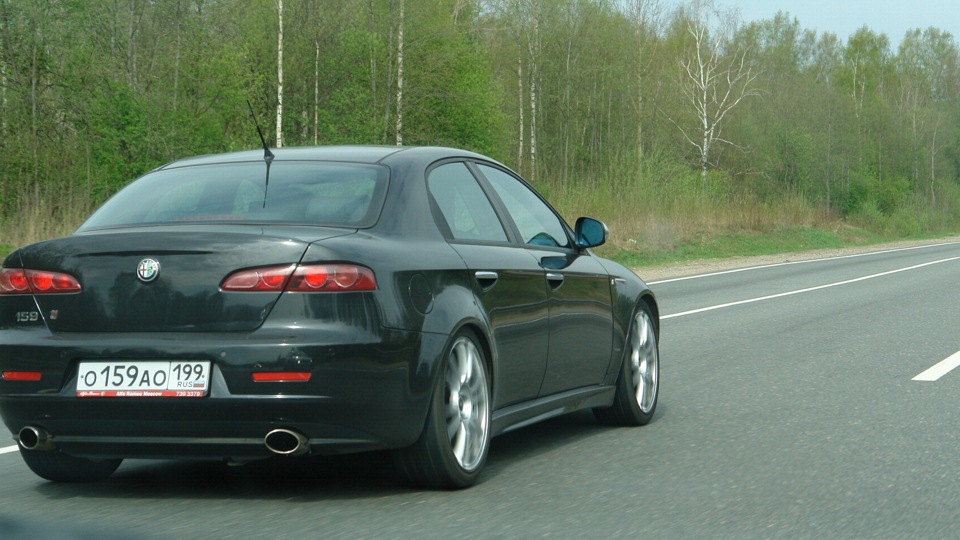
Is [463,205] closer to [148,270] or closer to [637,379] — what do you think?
[148,270]

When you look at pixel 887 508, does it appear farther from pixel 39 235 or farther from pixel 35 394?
pixel 39 235

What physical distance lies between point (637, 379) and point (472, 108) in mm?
36113

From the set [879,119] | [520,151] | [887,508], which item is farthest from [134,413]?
[879,119]

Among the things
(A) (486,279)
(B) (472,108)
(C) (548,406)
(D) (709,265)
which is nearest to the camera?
(A) (486,279)

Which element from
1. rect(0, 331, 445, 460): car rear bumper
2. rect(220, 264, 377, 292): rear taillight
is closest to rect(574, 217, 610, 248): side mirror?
rect(0, 331, 445, 460): car rear bumper

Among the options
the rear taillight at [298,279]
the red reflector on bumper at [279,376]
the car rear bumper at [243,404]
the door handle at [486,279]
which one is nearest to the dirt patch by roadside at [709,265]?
the door handle at [486,279]

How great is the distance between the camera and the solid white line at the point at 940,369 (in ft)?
30.0

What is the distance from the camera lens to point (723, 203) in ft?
132

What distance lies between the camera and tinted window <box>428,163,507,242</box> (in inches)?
222

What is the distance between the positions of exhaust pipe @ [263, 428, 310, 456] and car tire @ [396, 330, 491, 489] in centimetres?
50

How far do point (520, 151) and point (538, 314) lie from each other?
50258 mm

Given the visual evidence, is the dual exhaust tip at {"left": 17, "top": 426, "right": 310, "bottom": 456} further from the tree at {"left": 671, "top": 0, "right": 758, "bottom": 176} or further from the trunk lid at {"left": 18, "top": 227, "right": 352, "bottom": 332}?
the tree at {"left": 671, "top": 0, "right": 758, "bottom": 176}

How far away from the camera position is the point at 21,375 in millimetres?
4879

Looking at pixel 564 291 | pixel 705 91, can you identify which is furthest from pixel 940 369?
pixel 705 91
